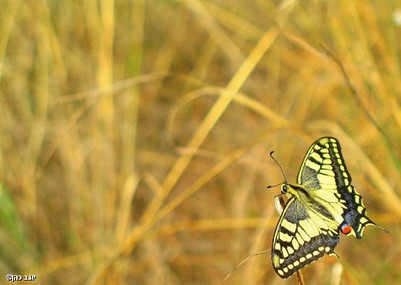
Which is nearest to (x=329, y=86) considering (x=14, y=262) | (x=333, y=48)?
(x=333, y=48)

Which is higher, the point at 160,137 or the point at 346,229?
the point at 160,137

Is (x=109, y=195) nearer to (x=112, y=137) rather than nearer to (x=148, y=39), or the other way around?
(x=112, y=137)

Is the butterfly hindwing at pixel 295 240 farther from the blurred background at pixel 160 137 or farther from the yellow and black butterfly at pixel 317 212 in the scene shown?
the blurred background at pixel 160 137

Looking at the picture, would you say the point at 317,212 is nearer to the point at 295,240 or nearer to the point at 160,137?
the point at 295,240

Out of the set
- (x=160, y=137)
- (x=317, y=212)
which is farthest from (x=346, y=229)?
(x=160, y=137)

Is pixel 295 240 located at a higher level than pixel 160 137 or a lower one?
lower

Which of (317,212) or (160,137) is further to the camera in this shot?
(160,137)

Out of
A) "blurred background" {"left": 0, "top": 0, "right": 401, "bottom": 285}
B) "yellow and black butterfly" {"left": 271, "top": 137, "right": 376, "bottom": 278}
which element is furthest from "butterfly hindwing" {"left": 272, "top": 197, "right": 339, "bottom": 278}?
"blurred background" {"left": 0, "top": 0, "right": 401, "bottom": 285}
